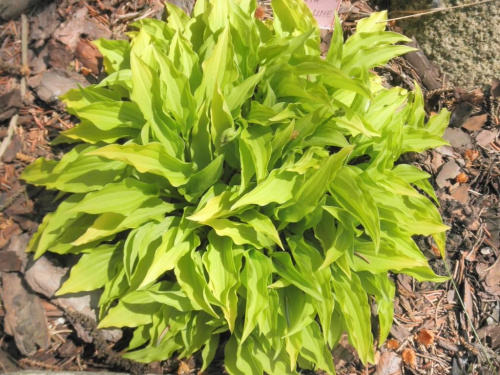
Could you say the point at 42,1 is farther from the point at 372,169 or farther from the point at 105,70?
the point at 372,169

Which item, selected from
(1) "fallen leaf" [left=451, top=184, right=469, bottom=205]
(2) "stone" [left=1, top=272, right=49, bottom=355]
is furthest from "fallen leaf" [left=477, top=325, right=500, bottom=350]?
(2) "stone" [left=1, top=272, right=49, bottom=355]

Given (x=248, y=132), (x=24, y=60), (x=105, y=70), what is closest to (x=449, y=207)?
(x=248, y=132)

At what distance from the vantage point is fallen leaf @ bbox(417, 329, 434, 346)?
111 inches

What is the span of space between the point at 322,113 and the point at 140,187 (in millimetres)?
966

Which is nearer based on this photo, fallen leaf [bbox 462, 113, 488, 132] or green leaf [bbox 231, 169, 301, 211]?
green leaf [bbox 231, 169, 301, 211]

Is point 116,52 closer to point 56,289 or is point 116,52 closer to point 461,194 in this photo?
point 56,289

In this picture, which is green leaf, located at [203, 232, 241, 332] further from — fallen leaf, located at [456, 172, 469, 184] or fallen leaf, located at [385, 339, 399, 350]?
fallen leaf, located at [456, 172, 469, 184]

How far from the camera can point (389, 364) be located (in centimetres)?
276

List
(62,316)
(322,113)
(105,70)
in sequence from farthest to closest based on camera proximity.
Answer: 1. (105,70)
2. (62,316)
3. (322,113)

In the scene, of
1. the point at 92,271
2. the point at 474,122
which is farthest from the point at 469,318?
the point at 92,271

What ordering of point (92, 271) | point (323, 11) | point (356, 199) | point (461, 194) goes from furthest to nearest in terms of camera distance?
point (461, 194) < point (323, 11) < point (92, 271) < point (356, 199)

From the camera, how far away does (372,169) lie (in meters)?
2.27

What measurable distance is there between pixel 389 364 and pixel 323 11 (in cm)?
240

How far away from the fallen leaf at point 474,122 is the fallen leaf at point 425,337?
1.54m
